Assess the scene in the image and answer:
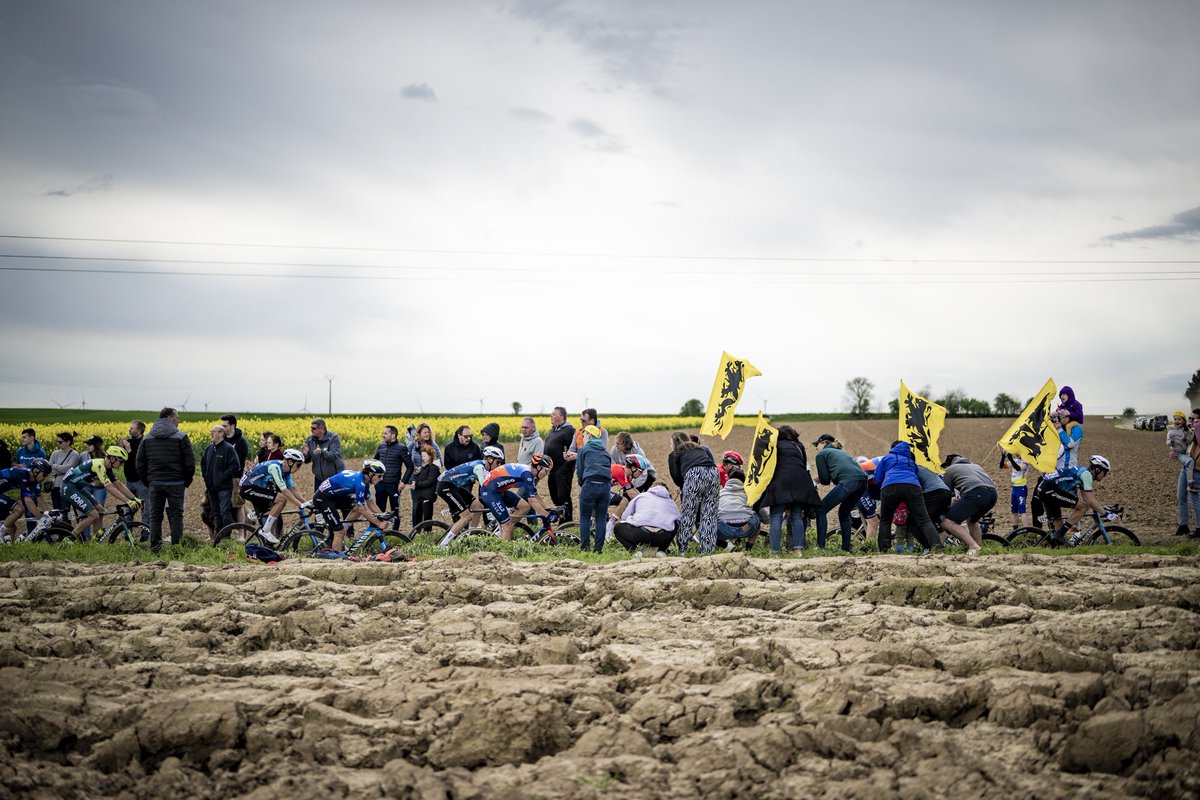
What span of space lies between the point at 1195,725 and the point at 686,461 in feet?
25.4

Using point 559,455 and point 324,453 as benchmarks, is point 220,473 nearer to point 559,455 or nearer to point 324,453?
point 324,453

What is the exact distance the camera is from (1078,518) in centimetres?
1259

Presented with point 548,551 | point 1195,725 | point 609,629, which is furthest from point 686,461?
point 1195,725

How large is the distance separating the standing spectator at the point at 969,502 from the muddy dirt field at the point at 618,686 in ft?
9.03

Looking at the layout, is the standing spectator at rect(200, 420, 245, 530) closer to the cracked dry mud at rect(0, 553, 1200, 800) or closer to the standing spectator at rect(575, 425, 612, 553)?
the cracked dry mud at rect(0, 553, 1200, 800)

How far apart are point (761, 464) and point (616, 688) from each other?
7155 millimetres

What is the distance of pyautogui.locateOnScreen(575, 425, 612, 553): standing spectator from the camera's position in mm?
12422

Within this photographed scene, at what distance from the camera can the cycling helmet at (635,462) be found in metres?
13.6

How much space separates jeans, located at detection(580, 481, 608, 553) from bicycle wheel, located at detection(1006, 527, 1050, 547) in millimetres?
5641

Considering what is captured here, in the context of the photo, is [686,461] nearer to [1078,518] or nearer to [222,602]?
[1078,518]

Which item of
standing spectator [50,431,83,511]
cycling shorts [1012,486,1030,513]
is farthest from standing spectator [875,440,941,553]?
standing spectator [50,431,83,511]

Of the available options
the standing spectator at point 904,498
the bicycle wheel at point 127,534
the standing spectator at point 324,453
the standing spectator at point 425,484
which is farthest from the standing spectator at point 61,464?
the standing spectator at point 904,498

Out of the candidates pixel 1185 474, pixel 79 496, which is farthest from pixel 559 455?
pixel 1185 474

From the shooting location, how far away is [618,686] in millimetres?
6160
